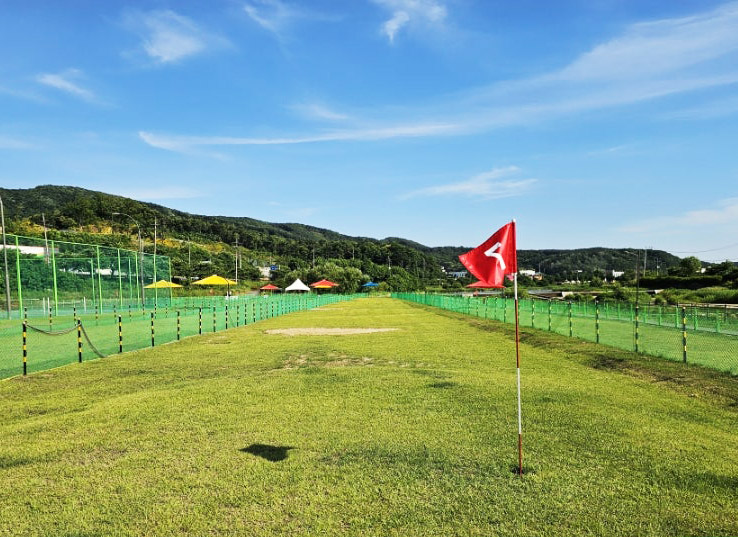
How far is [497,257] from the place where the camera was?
6273mm

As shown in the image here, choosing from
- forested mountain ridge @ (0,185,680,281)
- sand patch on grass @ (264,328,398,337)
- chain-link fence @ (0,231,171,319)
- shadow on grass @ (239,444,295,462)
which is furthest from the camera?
forested mountain ridge @ (0,185,680,281)

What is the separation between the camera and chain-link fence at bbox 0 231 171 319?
36.7 metres

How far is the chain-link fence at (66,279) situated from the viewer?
36.7 m

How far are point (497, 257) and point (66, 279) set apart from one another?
139 feet

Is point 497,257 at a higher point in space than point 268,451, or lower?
higher

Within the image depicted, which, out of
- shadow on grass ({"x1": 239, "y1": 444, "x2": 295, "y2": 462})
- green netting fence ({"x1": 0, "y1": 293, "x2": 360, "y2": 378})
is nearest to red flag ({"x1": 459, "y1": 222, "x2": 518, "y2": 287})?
shadow on grass ({"x1": 239, "y1": 444, "x2": 295, "y2": 462})

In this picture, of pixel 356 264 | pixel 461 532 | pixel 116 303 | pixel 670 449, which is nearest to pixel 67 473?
pixel 461 532

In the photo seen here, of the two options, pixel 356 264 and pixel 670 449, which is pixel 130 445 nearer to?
pixel 670 449

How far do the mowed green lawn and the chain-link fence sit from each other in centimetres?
2858

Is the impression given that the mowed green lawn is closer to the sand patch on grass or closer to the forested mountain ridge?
the sand patch on grass

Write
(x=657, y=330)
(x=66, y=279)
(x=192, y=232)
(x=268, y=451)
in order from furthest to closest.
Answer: (x=192, y=232)
(x=66, y=279)
(x=657, y=330)
(x=268, y=451)

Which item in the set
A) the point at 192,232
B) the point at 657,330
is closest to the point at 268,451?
the point at 657,330

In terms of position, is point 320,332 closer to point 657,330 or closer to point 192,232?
point 657,330

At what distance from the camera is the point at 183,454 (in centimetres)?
669
